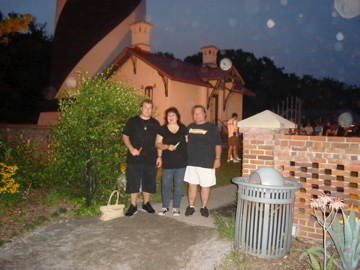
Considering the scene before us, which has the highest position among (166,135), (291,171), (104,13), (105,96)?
(104,13)

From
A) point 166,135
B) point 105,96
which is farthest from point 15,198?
point 166,135

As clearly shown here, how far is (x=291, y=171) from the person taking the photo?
4258 mm

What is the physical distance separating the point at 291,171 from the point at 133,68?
15483 millimetres

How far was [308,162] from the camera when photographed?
403 centimetres

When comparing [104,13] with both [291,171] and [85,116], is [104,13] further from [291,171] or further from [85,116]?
[291,171]

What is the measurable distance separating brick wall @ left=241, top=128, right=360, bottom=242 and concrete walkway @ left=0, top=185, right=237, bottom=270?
45.4 inches

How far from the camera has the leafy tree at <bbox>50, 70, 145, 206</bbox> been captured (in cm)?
516

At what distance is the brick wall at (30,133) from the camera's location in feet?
26.1

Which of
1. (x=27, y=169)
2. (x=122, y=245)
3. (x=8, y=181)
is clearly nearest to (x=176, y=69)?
(x=27, y=169)

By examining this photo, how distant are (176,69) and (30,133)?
12.0m

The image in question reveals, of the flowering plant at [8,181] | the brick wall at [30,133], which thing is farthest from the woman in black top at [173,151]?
the brick wall at [30,133]

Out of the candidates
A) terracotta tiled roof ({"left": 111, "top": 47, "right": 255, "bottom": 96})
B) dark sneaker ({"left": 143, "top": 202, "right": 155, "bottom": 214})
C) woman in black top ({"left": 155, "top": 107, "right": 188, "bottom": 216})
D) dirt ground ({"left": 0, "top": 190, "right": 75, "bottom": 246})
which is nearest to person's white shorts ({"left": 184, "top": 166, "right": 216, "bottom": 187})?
woman in black top ({"left": 155, "top": 107, "right": 188, "bottom": 216})

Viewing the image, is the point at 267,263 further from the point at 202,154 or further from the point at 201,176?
the point at 202,154

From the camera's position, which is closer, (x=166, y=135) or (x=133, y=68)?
(x=166, y=135)
